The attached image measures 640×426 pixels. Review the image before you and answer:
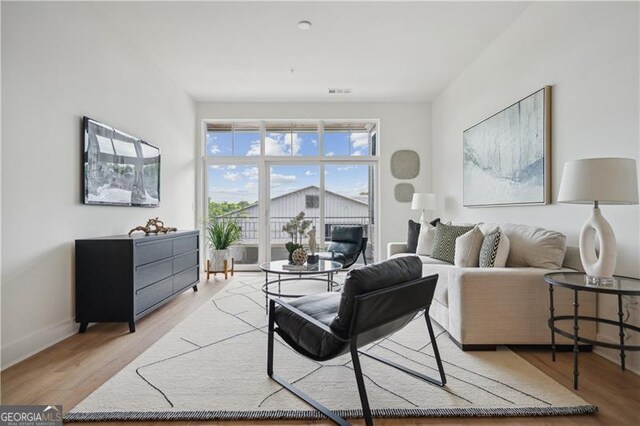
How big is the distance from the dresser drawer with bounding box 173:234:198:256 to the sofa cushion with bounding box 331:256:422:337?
103 inches

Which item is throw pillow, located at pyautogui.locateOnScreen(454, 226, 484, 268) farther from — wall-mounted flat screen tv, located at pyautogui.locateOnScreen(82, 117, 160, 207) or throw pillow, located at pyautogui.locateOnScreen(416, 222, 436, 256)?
wall-mounted flat screen tv, located at pyautogui.locateOnScreen(82, 117, 160, 207)

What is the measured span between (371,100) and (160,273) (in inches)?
163

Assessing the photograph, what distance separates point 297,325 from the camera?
1.80 meters

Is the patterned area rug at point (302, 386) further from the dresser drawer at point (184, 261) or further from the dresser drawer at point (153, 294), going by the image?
the dresser drawer at point (184, 261)

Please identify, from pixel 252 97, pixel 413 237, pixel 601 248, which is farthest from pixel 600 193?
pixel 252 97

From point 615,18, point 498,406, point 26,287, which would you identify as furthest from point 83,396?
point 615,18

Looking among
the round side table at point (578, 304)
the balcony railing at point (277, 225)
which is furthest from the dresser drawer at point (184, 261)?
the round side table at point (578, 304)

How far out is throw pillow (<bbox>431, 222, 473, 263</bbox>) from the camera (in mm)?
3479

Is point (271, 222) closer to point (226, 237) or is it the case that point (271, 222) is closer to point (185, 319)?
point (226, 237)

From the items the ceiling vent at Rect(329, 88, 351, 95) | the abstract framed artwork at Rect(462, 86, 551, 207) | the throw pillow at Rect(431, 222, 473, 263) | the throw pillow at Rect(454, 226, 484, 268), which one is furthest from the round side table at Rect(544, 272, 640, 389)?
the ceiling vent at Rect(329, 88, 351, 95)

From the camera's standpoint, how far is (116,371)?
83.0 inches

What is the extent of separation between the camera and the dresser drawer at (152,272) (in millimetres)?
2852

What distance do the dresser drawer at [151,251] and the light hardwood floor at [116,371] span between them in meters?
0.61

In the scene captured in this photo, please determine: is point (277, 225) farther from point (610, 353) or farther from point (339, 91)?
point (610, 353)
